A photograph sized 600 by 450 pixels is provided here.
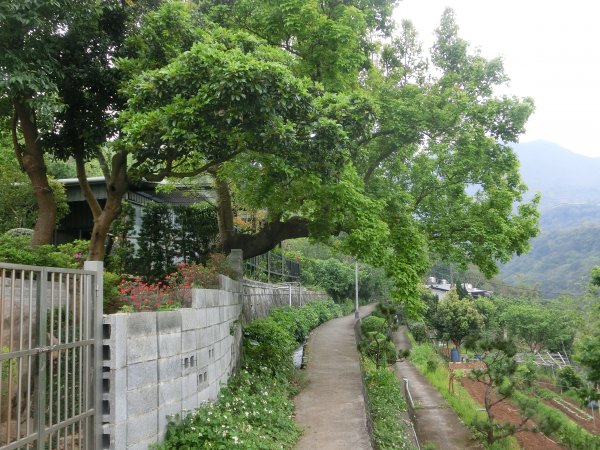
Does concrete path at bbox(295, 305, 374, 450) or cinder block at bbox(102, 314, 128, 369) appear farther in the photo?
concrete path at bbox(295, 305, 374, 450)

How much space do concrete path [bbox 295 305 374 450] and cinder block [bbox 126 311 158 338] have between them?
3714 millimetres

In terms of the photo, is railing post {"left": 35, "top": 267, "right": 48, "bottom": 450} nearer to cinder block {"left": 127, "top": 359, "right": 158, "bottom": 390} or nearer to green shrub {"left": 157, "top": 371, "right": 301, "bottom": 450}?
cinder block {"left": 127, "top": 359, "right": 158, "bottom": 390}

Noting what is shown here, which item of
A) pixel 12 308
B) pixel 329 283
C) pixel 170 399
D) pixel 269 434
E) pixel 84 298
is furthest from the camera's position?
pixel 329 283

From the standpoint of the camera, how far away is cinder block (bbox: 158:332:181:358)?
6.79 metres

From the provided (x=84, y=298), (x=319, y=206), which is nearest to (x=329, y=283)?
(x=319, y=206)

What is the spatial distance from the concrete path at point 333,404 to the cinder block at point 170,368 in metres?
2.77

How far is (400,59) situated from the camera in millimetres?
15656

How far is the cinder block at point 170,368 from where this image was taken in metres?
6.75

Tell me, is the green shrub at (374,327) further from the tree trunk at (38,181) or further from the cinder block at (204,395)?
the cinder block at (204,395)

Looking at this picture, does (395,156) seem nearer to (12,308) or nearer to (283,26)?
(283,26)

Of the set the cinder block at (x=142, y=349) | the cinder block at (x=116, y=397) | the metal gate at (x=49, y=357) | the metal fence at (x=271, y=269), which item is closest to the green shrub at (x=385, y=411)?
the cinder block at (x=142, y=349)

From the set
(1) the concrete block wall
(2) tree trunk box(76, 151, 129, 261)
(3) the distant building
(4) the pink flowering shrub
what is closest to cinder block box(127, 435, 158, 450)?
(1) the concrete block wall

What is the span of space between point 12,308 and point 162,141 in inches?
247

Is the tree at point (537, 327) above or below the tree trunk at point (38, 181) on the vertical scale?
below
